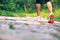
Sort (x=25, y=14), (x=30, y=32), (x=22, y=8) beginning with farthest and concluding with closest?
1. (x=22, y=8)
2. (x=25, y=14)
3. (x=30, y=32)

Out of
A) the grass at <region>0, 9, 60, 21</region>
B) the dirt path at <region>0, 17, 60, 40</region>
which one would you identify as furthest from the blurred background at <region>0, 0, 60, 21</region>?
the dirt path at <region>0, 17, 60, 40</region>

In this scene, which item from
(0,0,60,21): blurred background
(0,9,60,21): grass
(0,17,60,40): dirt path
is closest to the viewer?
(0,17,60,40): dirt path

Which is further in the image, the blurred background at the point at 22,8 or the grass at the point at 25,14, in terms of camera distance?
the blurred background at the point at 22,8

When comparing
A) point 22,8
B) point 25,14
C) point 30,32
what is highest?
point 30,32

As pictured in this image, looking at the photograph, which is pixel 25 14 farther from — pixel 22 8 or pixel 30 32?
pixel 30 32

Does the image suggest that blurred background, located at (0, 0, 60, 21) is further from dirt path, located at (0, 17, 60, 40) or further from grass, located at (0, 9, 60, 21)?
dirt path, located at (0, 17, 60, 40)

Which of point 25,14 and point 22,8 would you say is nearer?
point 25,14

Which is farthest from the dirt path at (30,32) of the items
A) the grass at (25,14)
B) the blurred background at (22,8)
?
the blurred background at (22,8)

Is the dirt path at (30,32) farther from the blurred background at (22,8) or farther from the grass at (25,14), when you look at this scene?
the blurred background at (22,8)

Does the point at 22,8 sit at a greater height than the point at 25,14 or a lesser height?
greater

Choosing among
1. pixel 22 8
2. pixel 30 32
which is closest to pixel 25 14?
pixel 22 8

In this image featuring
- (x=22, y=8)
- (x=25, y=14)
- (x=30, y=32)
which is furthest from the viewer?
(x=22, y=8)

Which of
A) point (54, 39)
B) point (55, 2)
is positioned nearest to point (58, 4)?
point (55, 2)

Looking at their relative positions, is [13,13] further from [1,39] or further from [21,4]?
[1,39]
